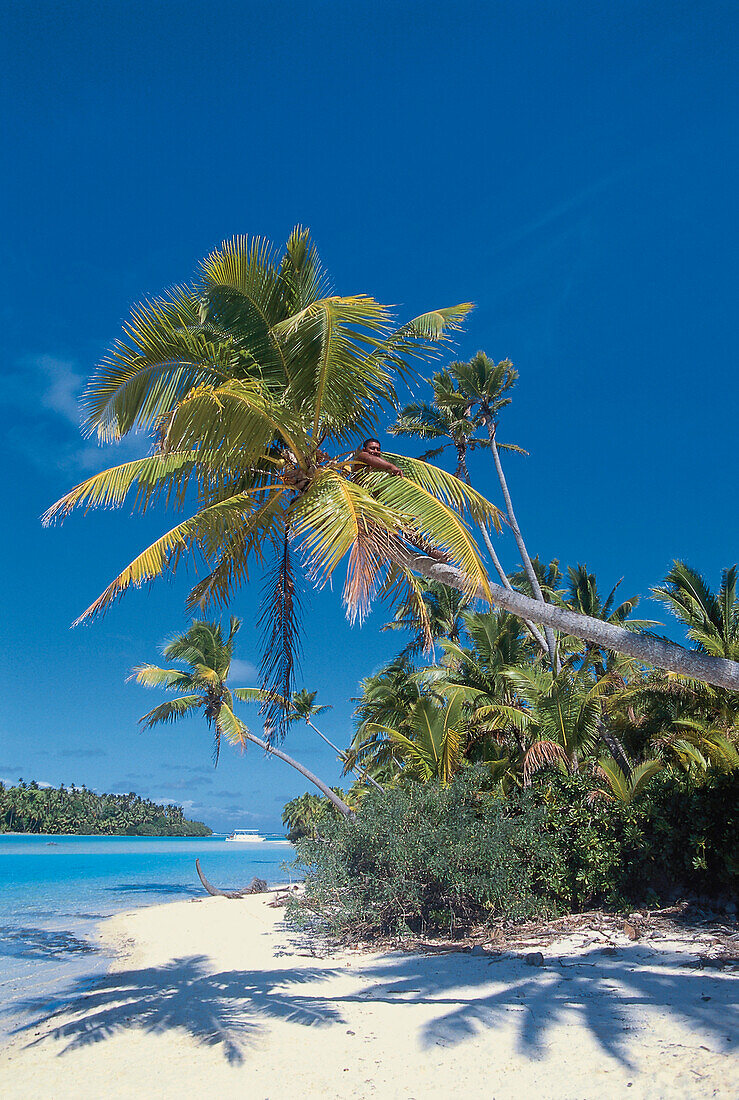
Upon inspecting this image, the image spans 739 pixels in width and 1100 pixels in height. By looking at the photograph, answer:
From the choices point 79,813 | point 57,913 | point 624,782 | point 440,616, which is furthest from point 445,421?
point 79,813

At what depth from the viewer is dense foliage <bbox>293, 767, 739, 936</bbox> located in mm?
10148

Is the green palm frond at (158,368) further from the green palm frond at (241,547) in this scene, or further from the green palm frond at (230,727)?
the green palm frond at (230,727)

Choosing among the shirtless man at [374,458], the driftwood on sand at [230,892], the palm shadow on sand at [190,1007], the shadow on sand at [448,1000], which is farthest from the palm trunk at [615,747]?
the driftwood on sand at [230,892]

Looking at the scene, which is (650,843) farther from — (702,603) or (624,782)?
(702,603)

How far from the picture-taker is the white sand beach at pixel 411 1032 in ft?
15.0

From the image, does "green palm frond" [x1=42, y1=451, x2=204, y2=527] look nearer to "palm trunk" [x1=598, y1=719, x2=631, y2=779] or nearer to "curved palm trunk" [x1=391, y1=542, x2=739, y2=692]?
"curved palm trunk" [x1=391, y1=542, x2=739, y2=692]

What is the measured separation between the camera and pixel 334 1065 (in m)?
5.18

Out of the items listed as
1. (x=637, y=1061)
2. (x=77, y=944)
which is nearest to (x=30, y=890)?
(x=77, y=944)

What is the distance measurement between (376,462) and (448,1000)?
5.55 m

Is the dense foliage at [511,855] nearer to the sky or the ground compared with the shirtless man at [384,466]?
nearer to the ground

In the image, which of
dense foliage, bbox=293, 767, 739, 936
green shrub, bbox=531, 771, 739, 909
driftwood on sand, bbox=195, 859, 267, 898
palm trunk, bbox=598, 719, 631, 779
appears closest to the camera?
green shrub, bbox=531, 771, 739, 909

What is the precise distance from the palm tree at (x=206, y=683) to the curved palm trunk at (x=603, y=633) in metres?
16.1

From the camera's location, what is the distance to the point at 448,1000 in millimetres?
6539

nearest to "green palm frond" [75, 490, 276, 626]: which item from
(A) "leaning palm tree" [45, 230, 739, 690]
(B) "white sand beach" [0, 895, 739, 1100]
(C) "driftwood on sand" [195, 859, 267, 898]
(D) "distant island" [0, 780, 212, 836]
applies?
(A) "leaning palm tree" [45, 230, 739, 690]
